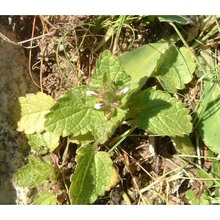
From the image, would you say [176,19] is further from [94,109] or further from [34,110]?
[34,110]

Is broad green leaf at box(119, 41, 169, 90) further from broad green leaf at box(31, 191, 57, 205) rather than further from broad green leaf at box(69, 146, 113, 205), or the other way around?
broad green leaf at box(31, 191, 57, 205)

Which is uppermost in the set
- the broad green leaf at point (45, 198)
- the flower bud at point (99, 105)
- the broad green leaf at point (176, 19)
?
the broad green leaf at point (176, 19)

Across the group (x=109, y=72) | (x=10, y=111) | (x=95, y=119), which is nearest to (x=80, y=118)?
(x=95, y=119)

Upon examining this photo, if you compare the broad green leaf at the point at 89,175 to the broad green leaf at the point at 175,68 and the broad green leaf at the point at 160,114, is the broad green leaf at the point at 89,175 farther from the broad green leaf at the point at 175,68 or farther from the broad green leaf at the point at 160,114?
the broad green leaf at the point at 175,68

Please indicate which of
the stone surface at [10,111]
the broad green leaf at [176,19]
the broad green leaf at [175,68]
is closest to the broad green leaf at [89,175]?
the stone surface at [10,111]
